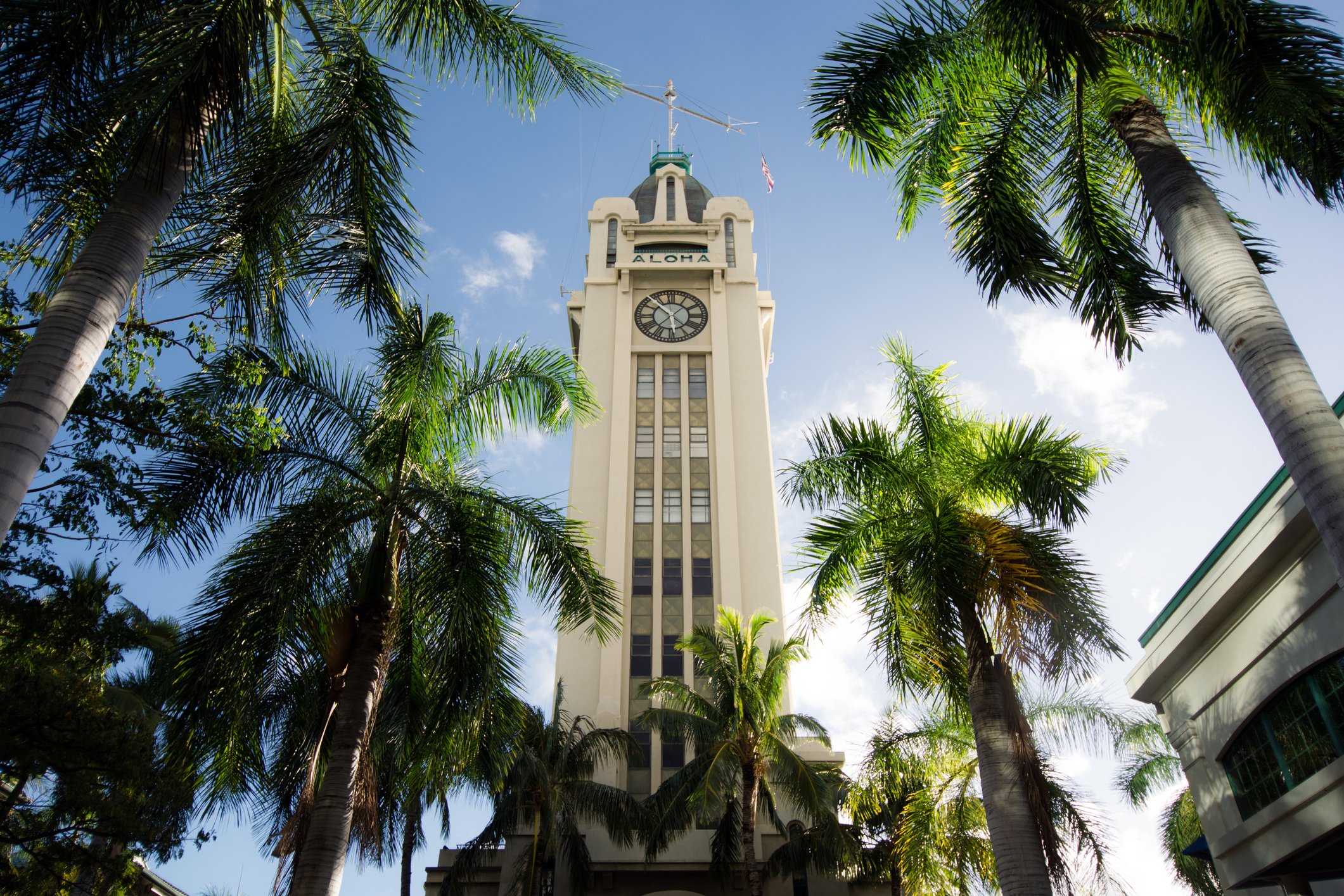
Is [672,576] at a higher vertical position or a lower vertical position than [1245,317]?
higher

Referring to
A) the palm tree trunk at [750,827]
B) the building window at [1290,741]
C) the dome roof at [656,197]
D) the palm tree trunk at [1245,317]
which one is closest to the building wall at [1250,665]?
the building window at [1290,741]

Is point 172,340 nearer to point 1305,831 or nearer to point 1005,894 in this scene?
point 1005,894

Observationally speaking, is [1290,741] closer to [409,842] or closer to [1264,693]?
[1264,693]

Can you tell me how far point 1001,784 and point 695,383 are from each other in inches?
1614

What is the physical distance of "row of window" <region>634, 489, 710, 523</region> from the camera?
46.5m

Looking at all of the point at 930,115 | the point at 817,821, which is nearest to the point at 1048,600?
the point at 930,115

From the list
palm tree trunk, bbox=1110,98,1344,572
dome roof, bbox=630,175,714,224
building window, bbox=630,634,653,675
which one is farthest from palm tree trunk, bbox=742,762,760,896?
dome roof, bbox=630,175,714,224

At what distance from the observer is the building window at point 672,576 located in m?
44.2

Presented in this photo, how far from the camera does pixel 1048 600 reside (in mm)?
12672

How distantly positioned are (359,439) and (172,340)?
8.89 feet

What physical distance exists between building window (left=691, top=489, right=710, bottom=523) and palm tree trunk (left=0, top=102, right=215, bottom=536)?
38641 millimetres

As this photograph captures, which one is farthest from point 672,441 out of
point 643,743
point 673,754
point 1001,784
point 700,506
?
point 1001,784

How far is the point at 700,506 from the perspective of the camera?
47000 mm

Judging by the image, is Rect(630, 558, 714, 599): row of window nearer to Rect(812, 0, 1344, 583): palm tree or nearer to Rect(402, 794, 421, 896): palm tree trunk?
Rect(402, 794, 421, 896): palm tree trunk
